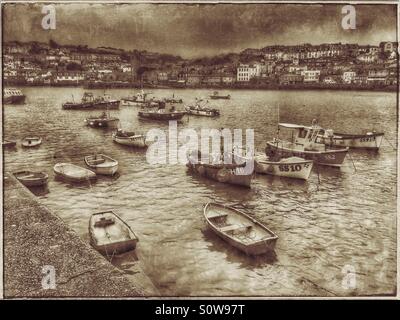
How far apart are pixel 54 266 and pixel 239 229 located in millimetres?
5332

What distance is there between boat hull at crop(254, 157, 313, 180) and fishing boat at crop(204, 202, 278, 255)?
378cm

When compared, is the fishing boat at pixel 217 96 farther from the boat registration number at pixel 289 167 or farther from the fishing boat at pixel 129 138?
the boat registration number at pixel 289 167

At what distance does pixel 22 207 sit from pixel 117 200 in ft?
9.44

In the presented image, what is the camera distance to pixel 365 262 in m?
11.6

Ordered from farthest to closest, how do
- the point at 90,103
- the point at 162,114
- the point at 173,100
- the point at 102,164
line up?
1. the point at 162,114
2. the point at 173,100
3. the point at 102,164
4. the point at 90,103

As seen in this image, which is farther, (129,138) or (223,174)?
(129,138)

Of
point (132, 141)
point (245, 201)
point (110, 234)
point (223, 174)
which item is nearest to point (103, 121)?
point (132, 141)

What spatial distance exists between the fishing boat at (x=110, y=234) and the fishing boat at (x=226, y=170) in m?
A: 3.94

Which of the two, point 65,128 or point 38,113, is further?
point 65,128

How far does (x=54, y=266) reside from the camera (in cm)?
1077

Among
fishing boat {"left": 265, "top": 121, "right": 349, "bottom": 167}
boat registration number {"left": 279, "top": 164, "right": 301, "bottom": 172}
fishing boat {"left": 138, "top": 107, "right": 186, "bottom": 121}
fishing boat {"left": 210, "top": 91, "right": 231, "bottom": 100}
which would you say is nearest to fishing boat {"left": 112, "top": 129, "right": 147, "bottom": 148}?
fishing boat {"left": 138, "top": 107, "right": 186, "bottom": 121}

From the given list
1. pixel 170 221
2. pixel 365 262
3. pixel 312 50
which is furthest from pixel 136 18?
pixel 365 262

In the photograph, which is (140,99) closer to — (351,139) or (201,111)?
(201,111)

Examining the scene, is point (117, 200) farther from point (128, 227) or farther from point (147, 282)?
point (147, 282)
